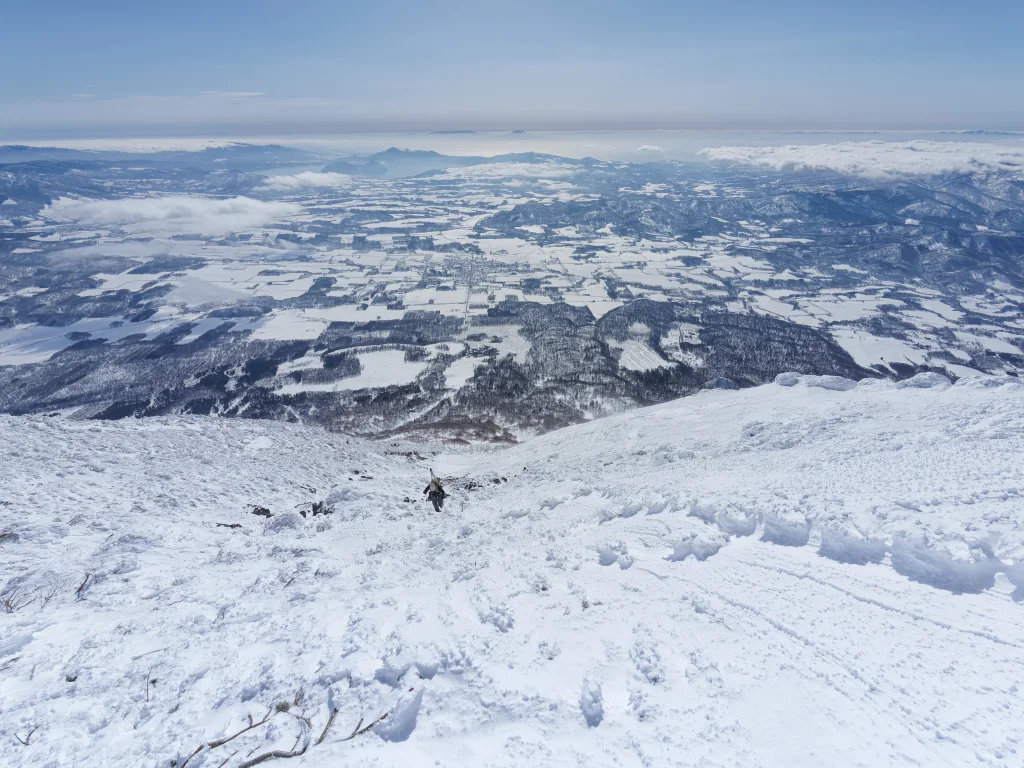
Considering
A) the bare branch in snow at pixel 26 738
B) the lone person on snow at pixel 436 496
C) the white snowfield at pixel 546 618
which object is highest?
the bare branch in snow at pixel 26 738

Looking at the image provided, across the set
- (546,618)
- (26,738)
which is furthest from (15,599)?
(546,618)

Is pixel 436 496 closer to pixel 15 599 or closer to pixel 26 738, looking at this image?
pixel 15 599

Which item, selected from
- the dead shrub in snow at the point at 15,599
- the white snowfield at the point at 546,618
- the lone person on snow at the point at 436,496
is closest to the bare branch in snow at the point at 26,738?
the white snowfield at the point at 546,618

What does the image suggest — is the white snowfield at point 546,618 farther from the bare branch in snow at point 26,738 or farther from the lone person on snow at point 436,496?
the lone person on snow at point 436,496

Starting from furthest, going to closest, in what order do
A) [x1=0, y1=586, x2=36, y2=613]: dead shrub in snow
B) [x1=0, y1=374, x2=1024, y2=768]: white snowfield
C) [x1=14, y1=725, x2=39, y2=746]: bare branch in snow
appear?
[x1=0, y1=586, x2=36, y2=613]: dead shrub in snow
[x1=0, y1=374, x2=1024, y2=768]: white snowfield
[x1=14, y1=725, x2=39, y2=746]: bare branch in snow

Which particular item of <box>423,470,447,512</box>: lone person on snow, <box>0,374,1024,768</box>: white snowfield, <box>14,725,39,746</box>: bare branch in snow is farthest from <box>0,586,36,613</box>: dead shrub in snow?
<box>423,470,447,512</box>: lone person on snow

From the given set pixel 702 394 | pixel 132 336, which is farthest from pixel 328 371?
pixel 702 394

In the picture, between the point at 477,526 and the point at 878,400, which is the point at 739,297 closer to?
the point at 878,400

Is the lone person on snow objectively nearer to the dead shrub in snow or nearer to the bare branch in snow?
the dead shrub in snow
